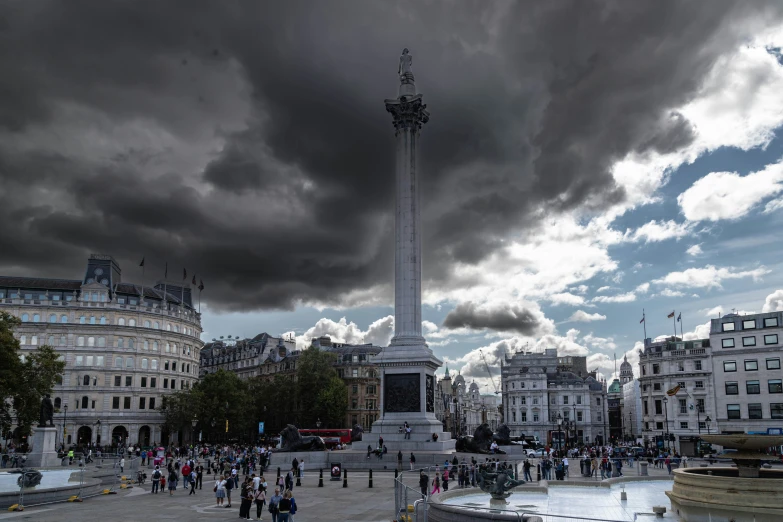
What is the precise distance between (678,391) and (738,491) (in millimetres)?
75340

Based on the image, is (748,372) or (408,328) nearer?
(408,328)

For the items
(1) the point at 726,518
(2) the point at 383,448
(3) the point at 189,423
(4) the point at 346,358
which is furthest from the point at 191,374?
(1) the point at 726,518

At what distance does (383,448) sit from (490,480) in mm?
28521

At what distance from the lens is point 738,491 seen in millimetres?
18281

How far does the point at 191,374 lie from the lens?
348 feet

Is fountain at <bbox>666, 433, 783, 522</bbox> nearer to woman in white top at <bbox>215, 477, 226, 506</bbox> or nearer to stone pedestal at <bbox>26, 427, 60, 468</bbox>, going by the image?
woman in white top at <bbox>215, 477, 226, 506</bbox>

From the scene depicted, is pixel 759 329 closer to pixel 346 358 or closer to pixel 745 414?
pixel 745 414

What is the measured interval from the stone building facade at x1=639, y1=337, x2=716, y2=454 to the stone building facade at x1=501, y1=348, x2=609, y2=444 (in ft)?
78.4

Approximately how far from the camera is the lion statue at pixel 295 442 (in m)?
51.7

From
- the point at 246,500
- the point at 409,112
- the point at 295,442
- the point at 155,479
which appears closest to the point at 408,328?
the point at 295,442

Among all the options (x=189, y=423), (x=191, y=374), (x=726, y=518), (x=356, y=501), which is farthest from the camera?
(x=191, y=374)

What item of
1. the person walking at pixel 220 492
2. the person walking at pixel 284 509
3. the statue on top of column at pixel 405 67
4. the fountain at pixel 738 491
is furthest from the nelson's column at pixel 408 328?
the fountain at pixel 738 491

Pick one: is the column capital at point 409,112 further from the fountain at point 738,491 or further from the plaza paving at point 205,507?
the fountain at point 738,491

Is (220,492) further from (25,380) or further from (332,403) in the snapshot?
(332,403)
